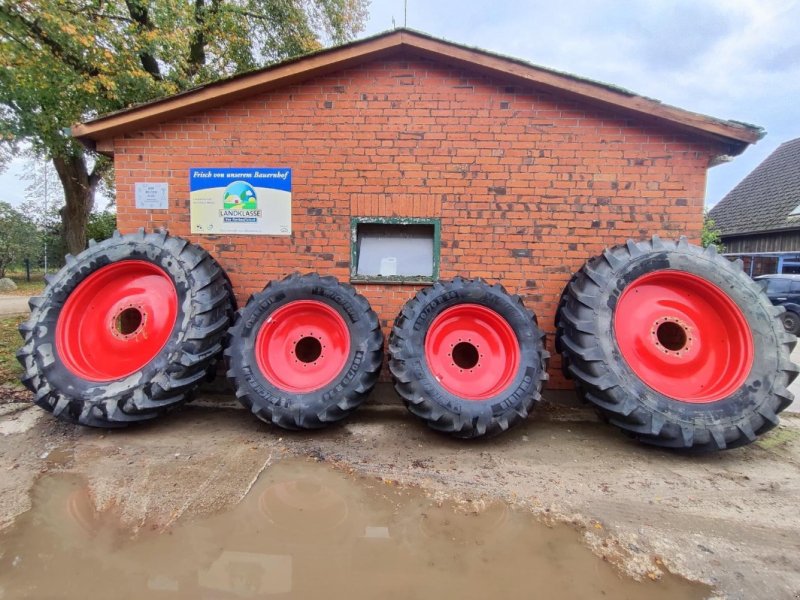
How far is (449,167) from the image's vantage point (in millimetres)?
4645

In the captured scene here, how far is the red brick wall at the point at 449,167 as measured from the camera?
455 centimetres

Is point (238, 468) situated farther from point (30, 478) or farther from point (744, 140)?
point (744, 140)

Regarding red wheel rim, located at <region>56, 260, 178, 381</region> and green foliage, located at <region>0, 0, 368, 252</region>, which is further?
green foliage, located at <region>0, 0, 368, 252</region>

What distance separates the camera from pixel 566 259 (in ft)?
15.3

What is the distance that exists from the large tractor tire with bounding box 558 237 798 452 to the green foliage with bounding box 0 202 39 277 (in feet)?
96.6

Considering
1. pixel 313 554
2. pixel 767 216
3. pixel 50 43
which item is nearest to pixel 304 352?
pixel 313 554

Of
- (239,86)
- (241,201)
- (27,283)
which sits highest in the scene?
(239,86)

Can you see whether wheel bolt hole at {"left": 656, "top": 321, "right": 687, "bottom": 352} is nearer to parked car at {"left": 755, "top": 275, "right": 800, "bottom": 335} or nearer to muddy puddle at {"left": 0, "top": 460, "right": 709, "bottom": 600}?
muddy puddle at {"left": 0, "top": 460, "right": 709, "bottom": 600}

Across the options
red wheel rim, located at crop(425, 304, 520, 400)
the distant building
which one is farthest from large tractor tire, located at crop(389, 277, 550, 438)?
the distant building

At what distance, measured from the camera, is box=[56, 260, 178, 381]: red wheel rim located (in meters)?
4.05

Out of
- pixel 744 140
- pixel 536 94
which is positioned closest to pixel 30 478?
pixel 536 94

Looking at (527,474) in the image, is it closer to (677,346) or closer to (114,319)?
(677,346)

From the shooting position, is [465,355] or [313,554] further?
[465,355]

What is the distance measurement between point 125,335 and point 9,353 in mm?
3854
